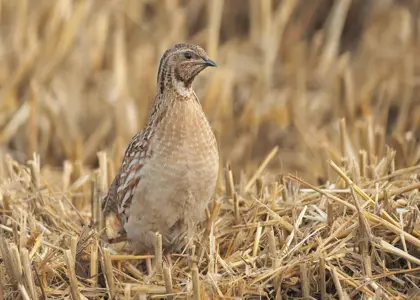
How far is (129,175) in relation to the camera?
375 centimetres

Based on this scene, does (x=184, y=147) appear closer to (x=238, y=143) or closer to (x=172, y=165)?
(x=172, y=165)

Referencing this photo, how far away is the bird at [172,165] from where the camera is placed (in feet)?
11.7

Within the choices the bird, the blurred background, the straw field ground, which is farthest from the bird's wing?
the blurred background

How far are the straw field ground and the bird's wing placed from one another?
162 millimetres

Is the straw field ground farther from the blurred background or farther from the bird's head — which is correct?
the bird's head

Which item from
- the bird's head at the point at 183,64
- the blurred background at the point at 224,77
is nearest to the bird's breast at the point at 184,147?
the bird's head at the point at 183,64

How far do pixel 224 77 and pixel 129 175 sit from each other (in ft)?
10.1

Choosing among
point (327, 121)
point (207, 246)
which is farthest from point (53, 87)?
point (207, 246)

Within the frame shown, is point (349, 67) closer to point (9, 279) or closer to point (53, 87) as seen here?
point (53, 87)

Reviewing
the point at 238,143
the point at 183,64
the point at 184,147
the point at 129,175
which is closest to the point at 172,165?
the point at 184,147

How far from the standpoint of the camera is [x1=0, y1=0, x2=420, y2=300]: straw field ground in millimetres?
3299

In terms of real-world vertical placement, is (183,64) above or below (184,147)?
above

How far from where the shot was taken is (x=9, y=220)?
3.86 m

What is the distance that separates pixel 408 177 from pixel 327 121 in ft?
9.46
